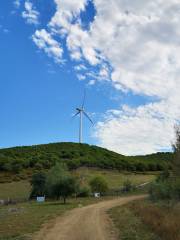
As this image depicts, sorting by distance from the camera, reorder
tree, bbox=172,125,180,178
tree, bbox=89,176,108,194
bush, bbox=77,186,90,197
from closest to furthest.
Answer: tree, bbox=172,125,180,178 → bush, bbox=77,186,90,197 → tree, bbox=89,176,108,194

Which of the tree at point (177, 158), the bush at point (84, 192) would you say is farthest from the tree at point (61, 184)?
the tree at point (177, 158)

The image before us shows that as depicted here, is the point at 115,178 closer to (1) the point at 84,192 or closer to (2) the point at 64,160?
(2) the point at 64,160

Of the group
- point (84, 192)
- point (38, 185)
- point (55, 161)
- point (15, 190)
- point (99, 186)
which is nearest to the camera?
point (84, 192)

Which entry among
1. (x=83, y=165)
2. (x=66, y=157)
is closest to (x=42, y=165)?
(x=83, y=165)

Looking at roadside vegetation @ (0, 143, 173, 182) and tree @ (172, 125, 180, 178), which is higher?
roadside vegetation @ (0, 143, 173, 182)

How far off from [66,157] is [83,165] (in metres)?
21.8

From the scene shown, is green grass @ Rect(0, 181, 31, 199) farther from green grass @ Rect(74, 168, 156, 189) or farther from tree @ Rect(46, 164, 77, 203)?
tree @ Rect(46, 164, 77, 203)

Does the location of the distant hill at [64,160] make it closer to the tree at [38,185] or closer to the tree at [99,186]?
the tree at [99,186]

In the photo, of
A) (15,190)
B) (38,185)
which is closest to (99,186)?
(38,185)

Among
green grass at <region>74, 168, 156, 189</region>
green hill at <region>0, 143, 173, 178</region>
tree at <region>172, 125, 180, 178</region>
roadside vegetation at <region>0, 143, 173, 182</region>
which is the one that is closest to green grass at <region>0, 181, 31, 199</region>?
roadside vegetation at <region>0, 143, 173, 182</region>

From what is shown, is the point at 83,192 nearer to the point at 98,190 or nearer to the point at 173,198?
the point at 98,190

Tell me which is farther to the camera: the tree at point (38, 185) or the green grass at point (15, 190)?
the green grass at point (15, 190)

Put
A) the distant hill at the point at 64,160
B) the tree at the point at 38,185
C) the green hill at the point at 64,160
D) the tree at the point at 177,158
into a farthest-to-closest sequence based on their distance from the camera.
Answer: the distant hill at the point at 64,160 → the green hill at the point at 64,160 → the tree at the point at 38,185 → the tree at the point at 177,158

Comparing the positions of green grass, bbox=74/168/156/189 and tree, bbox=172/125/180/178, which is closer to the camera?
tree, bbox=172/125/180/178
